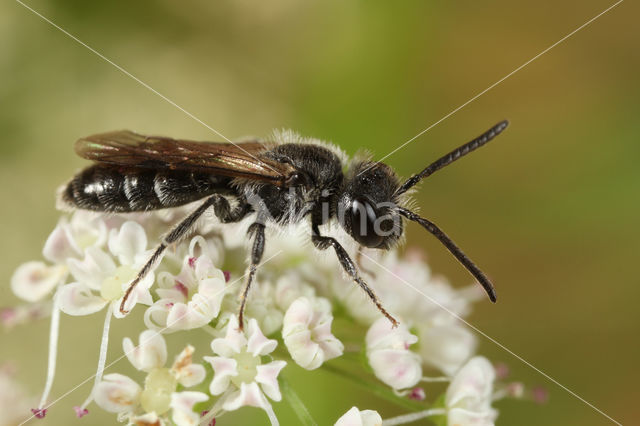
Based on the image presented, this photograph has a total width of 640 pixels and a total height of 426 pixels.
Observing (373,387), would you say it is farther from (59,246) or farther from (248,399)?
(59,246)

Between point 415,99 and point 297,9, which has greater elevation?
point 297,9

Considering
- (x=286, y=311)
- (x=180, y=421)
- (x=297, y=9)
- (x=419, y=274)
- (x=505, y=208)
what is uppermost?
(x=297, y=9)

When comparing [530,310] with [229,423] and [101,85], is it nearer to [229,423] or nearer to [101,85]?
[229,423]

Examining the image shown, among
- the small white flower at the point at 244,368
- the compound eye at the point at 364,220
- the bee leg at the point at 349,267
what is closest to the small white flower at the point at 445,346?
the bee leg at the point at 349,267

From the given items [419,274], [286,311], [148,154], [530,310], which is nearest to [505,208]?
[530,310]

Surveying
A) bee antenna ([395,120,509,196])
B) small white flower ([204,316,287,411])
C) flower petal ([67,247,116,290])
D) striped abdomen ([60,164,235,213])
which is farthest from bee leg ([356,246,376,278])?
flower petal ([67,247,116,290])

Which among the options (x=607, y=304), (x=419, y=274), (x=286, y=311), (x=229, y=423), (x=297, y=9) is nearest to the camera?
(x=286, y=311)

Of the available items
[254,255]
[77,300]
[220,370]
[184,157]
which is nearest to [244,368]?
[220,370]

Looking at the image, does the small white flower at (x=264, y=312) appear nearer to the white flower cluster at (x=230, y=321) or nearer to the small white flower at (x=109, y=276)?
the white flower cluster at (x=230, y=321)
